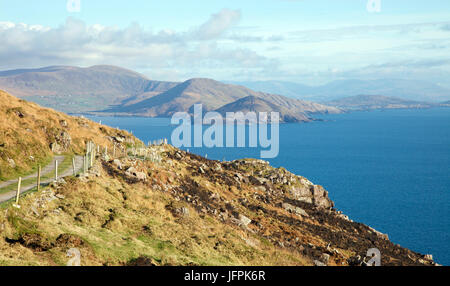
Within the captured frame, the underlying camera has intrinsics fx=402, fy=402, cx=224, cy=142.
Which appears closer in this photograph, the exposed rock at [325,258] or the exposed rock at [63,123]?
the exposed rock at [325,258]

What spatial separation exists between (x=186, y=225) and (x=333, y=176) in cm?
12501

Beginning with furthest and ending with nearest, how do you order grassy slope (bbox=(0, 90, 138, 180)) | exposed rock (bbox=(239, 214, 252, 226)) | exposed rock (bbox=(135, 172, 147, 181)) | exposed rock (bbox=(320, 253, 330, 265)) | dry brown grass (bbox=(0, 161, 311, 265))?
exposed rock (bbox=(239, 214, 252, 226)) → exposed rock (bbox=(135, 172, 147, 181)) → grassy slope (bbox=(0, 90, 138, 180)) → exposed rock (bbox=(320, 253, 330, 265)) → dry brown grass (bbox=(0, 161, 311, 265))

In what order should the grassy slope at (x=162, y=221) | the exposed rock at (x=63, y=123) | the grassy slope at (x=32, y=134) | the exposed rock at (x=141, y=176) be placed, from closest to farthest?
the grassy slope at (x=162, y=221) → the grassy slope at (x=32, y=134) → the exposed rock at (x=141, y=176) → the exposed rock at (x=63, y=123)

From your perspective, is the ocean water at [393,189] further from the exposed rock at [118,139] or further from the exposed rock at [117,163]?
the exposed rock at [117,163]

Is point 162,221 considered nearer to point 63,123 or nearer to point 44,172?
point 44,172

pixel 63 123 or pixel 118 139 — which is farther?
pixel 118 139

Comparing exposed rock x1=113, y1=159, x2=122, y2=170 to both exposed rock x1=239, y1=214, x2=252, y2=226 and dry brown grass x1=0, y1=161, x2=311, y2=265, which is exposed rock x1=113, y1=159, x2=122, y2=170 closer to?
dry brown grass x1=0, y1=161, x2=311, y2=265

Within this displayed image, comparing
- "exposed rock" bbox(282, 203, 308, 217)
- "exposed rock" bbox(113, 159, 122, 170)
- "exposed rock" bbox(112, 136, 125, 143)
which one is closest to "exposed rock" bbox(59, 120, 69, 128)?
"exposed rock" bbox(112, 136, 125, 143)

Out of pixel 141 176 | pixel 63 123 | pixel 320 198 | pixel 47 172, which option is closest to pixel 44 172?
pixel 47 172

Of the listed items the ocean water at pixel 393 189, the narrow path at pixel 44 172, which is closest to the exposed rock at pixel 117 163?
the narrow path at pixel 44 172

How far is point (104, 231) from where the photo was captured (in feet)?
82.4

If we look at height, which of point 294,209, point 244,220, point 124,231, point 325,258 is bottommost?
point 294,209
